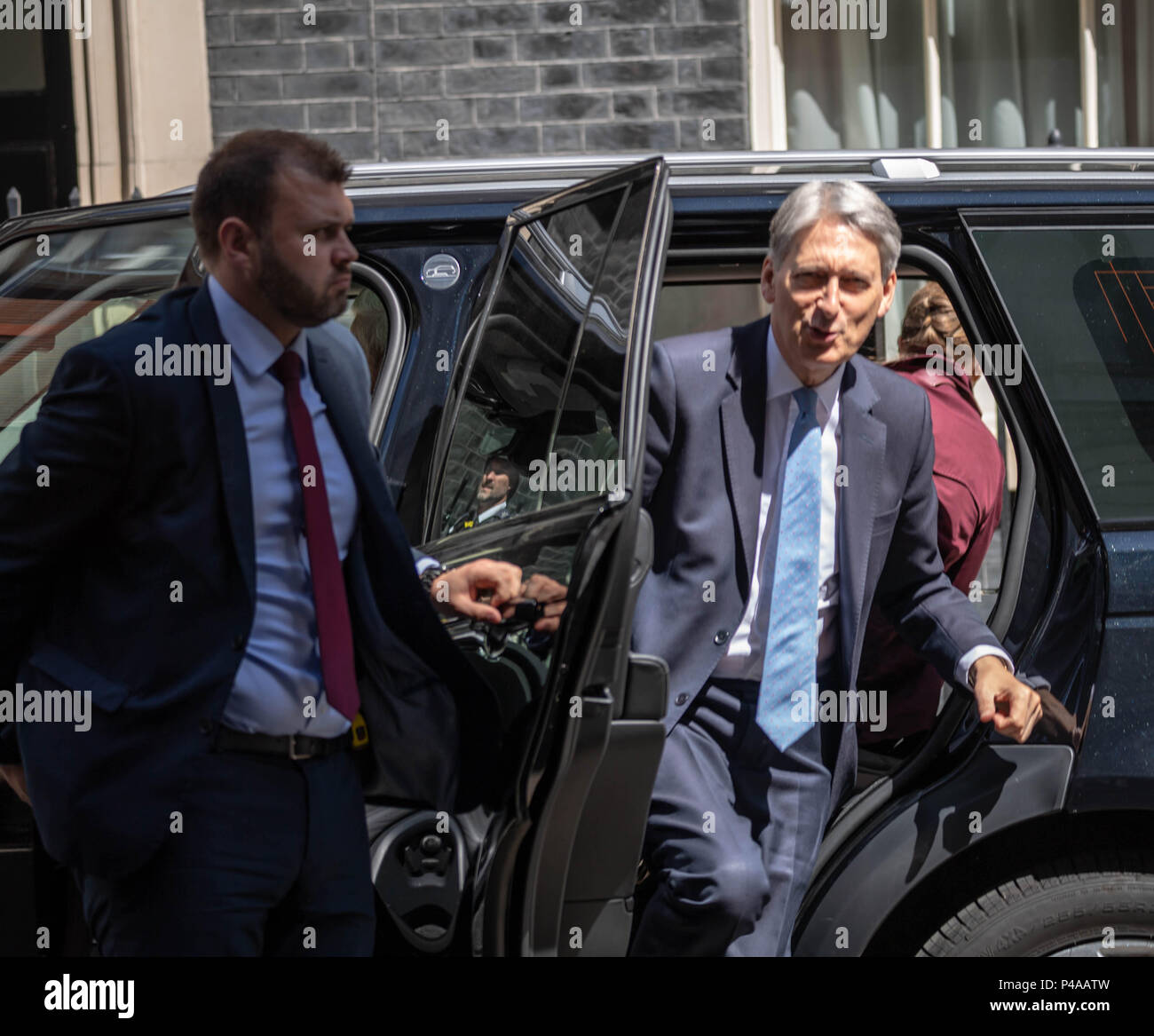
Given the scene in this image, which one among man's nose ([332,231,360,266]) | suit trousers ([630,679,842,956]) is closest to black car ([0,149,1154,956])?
suit trousers ([630,679,842,956])

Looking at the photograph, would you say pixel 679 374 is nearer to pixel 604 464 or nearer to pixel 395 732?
pixel 604 464

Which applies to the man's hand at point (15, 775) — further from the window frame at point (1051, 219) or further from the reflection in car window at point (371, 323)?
the window frame at point (1051, 219)

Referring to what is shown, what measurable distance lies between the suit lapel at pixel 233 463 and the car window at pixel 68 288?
1.11m

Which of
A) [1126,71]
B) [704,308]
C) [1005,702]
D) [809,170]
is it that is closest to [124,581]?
[1005,702]

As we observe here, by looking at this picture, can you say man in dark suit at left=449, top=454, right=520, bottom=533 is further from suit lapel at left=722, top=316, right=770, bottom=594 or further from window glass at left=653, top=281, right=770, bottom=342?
window glass at left=653, top=281, right=770, bottom=342

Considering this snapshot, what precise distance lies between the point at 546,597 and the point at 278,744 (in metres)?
0.48

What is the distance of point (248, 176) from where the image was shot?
77.2 inches

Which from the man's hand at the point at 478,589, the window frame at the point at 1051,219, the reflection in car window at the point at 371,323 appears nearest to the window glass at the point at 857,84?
→ the window frame at the point at 1051,219

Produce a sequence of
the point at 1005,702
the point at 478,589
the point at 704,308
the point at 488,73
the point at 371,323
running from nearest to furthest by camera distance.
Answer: the point at 478,589 → the point at 1005,702 → the point at 371,323 → the point at 704,308 → the point at 488,73

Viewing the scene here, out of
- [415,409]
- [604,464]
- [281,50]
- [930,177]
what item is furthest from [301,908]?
[281,50]

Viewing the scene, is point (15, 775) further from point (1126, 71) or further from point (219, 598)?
point (1126, 71)

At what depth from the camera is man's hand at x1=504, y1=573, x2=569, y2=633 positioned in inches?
86.1

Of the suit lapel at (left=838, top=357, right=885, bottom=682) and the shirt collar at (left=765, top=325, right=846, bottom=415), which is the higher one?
the shirt collar at (left=765, top=325, right=846, bottom=415)

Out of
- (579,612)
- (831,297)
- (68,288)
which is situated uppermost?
(68,288)
